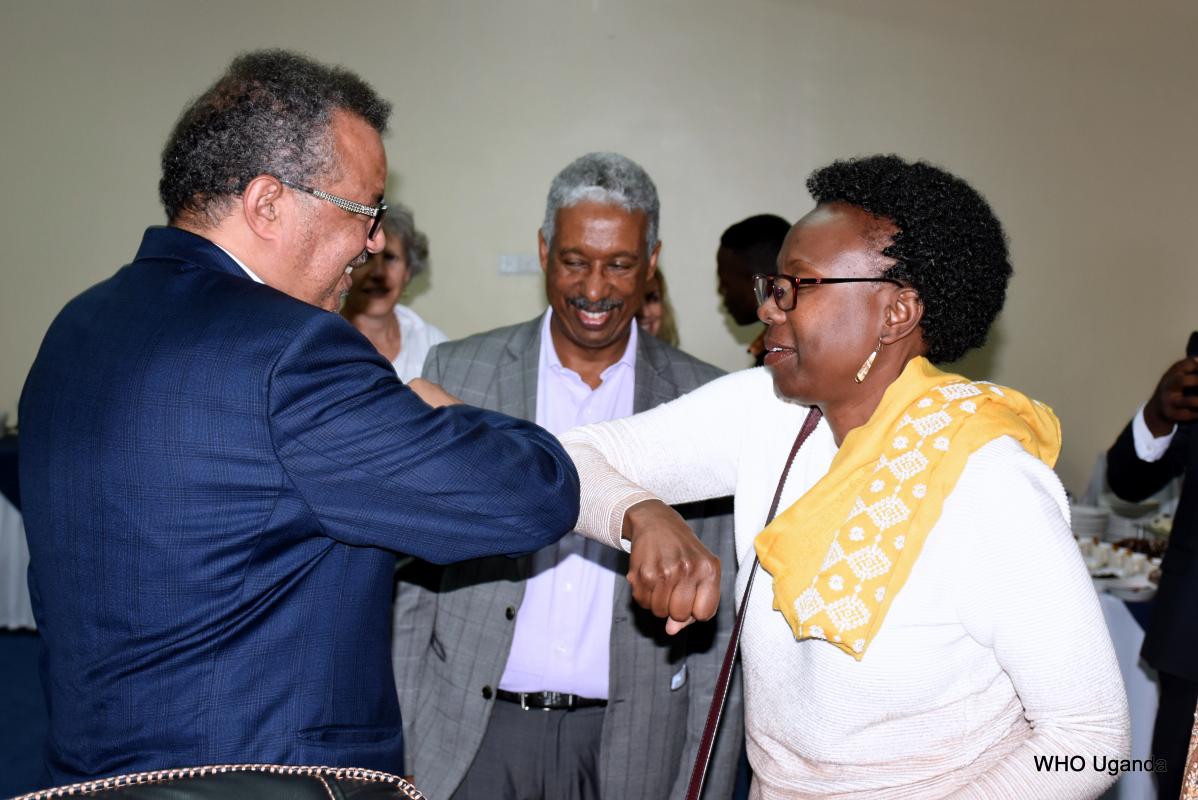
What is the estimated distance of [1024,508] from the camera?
143cm

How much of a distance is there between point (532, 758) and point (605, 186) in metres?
1.50

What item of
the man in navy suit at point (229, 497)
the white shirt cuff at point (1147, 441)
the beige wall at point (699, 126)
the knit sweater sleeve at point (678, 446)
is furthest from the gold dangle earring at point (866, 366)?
the beige wall at point (699, 126)

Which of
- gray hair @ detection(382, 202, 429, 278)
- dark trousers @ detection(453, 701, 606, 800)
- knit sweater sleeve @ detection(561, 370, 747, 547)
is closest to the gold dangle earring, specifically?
knit sweater sleeve @ detection(561, 370, 747, 547)

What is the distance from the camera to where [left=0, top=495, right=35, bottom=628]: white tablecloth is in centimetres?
611

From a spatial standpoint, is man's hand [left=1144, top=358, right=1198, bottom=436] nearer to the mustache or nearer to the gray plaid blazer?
the gray plaid blazer

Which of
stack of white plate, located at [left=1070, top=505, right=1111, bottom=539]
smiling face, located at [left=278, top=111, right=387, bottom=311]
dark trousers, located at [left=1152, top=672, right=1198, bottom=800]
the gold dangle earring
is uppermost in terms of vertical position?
smiling face, located at [left=278, top=111, right=387, bottom=311]

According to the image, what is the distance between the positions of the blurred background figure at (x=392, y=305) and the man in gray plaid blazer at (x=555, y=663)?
183 cm

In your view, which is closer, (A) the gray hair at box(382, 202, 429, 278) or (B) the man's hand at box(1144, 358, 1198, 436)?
(B) the man's hand at box(1144, 358, 1198, 436)

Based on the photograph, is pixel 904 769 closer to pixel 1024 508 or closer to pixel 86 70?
pixel 1024 508

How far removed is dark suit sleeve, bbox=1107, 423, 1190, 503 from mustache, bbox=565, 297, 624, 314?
2.08 meters

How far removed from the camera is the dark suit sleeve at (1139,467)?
3.65 meters

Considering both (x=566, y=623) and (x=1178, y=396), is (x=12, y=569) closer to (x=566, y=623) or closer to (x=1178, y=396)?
(x=566, y=623)

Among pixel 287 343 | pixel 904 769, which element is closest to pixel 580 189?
pixel 287 343

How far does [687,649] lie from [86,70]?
6379 millimetres
